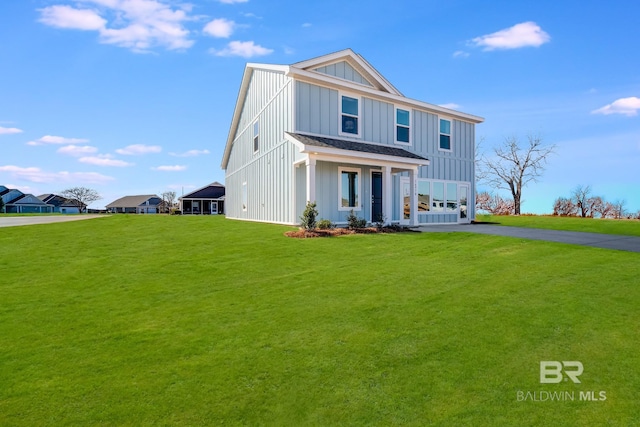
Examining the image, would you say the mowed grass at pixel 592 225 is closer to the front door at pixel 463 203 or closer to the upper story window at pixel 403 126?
the front door at pixel 463 203

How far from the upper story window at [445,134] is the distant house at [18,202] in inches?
3203

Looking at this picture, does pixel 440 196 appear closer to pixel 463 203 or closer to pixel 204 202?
pixel 463 203

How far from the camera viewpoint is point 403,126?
17.3 m

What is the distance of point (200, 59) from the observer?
1464 cm

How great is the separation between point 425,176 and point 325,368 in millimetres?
16266

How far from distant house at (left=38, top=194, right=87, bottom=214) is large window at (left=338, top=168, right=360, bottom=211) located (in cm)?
8309

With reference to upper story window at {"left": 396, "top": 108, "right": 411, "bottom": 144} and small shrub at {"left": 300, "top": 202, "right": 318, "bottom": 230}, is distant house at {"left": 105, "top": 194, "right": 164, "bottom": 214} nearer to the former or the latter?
upper story window at {"left": 396, "top": 108, "right": 411, "bottom": 144}

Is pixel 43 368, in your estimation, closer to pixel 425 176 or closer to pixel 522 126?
pixel 425 176

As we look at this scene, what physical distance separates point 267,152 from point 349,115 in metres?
4.89

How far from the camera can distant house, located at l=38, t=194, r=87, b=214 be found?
77.0 m

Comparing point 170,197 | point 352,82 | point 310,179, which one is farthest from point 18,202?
point 310,179

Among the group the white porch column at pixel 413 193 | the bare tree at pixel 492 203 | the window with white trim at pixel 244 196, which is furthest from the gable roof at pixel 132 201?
the white porch column at pixel 413 193

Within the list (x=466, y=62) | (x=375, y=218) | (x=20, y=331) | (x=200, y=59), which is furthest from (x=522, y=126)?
(x=20, y=331)

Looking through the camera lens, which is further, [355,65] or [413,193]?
[355,65]
